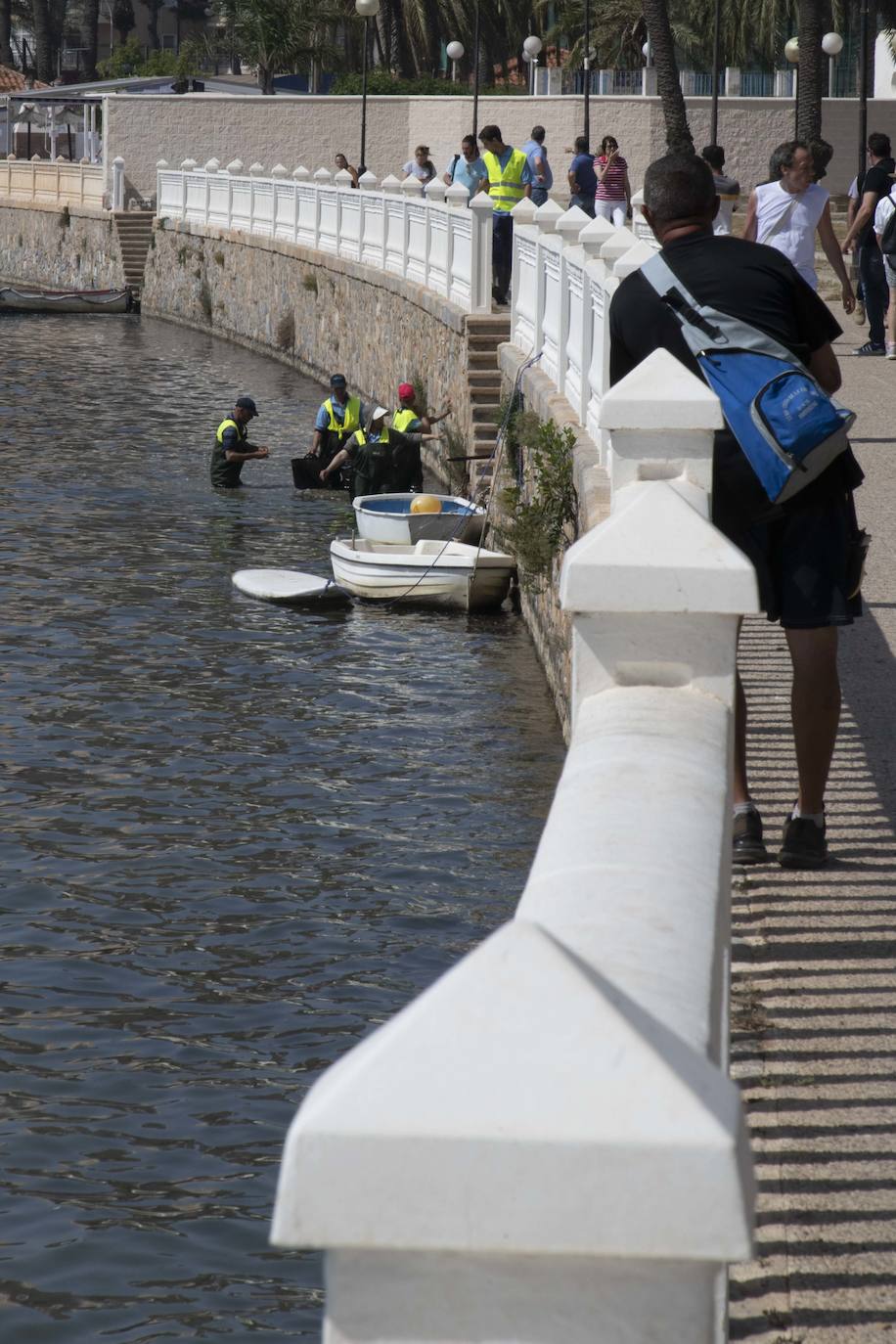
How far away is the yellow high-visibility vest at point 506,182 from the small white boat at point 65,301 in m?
23.6

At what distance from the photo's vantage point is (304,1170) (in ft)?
4.75

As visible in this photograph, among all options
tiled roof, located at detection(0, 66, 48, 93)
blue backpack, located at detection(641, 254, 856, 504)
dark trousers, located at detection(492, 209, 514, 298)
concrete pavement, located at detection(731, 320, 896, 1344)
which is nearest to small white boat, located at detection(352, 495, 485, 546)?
dark trousers, located at detection(492, 209, 514, 298)

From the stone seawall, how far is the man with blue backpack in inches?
1591

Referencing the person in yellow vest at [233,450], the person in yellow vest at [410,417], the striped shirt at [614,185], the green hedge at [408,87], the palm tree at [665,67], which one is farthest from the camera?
the green hedge at [408,87]

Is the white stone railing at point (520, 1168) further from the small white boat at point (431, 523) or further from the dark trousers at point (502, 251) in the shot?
the dark trousers at point (502, 251)

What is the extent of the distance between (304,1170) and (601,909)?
2.08ft

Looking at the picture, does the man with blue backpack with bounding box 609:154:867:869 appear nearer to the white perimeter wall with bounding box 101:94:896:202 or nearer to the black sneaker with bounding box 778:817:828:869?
the black sneaker with bounding box 778:817:828:869

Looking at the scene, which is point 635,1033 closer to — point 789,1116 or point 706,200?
point 789,1116

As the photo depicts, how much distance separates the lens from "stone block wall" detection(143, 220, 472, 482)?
2178cm

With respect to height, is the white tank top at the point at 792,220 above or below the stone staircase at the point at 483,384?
above

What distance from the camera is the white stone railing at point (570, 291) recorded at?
11047mm

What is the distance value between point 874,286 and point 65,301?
2688cm

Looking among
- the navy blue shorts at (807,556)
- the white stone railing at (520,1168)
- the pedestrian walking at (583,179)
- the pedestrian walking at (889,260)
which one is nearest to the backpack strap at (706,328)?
the navy blue shorts at (807,556)

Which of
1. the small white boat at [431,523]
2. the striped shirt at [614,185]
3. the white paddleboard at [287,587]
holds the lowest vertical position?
the white paddleboard at [287,587]
